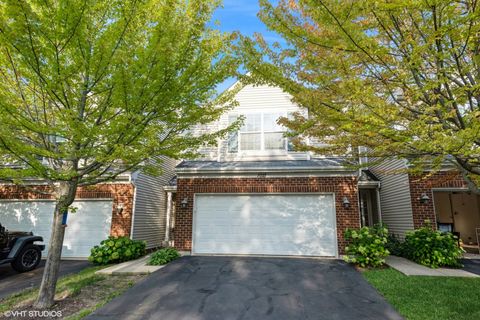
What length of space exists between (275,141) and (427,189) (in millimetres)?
5830

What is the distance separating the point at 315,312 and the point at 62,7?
258 inches

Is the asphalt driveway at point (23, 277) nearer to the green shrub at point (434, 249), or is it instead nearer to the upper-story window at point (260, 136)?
the upper-story window at point (260, 136)

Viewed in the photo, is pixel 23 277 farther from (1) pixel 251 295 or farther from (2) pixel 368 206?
(2) pixel 368 206

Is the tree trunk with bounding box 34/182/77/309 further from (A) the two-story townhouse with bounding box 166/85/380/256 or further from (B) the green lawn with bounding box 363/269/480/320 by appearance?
(B) the green lawn with bounding box 363/269/480/320

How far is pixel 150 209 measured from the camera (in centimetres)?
1105

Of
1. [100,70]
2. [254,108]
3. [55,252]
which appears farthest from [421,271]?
[100,70]

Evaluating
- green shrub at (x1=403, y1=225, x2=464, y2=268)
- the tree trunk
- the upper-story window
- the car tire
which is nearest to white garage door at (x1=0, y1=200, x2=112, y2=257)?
the car tire

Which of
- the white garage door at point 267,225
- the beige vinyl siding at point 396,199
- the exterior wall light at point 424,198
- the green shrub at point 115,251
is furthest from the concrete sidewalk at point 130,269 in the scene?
the exterior wall light at point 424,198

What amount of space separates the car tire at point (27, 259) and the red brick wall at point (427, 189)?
511 inches

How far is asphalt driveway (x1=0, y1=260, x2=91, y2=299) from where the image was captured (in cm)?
629

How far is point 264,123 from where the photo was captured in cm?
1062

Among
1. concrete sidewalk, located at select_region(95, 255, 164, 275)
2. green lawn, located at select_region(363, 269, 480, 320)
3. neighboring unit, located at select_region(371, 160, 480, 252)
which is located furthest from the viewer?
neighboring unit, located at select_region(371, 160, 480, 252)

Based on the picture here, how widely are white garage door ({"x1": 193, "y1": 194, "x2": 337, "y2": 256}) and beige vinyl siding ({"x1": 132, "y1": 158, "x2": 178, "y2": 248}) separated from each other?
2362mm

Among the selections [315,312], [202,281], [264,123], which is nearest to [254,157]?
[264,123]
